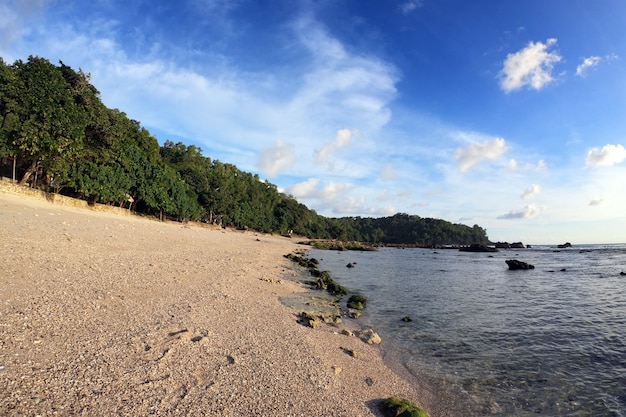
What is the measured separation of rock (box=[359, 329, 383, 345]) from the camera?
471 inches

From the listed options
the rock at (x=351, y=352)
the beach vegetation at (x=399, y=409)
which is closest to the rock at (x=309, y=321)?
the rock at (x=351, y=352)

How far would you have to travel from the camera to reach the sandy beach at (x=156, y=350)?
5.59 meters

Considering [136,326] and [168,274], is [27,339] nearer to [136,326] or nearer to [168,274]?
[136,326]

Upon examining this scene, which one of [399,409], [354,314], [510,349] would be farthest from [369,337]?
[399,409]

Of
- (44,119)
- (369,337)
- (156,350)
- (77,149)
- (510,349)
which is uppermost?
(44,119)

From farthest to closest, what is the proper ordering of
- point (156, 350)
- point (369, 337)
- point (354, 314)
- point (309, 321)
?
point (354, 314), point (309, 321), point (369, 337), point (156, 350)

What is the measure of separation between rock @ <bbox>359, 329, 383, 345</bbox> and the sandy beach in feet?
1.48

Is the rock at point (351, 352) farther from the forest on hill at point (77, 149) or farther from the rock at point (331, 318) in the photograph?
the forest on hill at point (77, 149)

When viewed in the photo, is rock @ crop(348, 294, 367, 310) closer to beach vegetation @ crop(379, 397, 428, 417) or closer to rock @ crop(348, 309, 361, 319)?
rock @ crop(348, 309, 361, 319)

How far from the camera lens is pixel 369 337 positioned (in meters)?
12.2

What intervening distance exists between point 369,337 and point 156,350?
7.80 meters

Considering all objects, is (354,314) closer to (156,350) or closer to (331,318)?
(331,318)

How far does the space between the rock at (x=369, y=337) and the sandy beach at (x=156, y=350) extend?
1.48 feet

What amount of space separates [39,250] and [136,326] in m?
8.89
